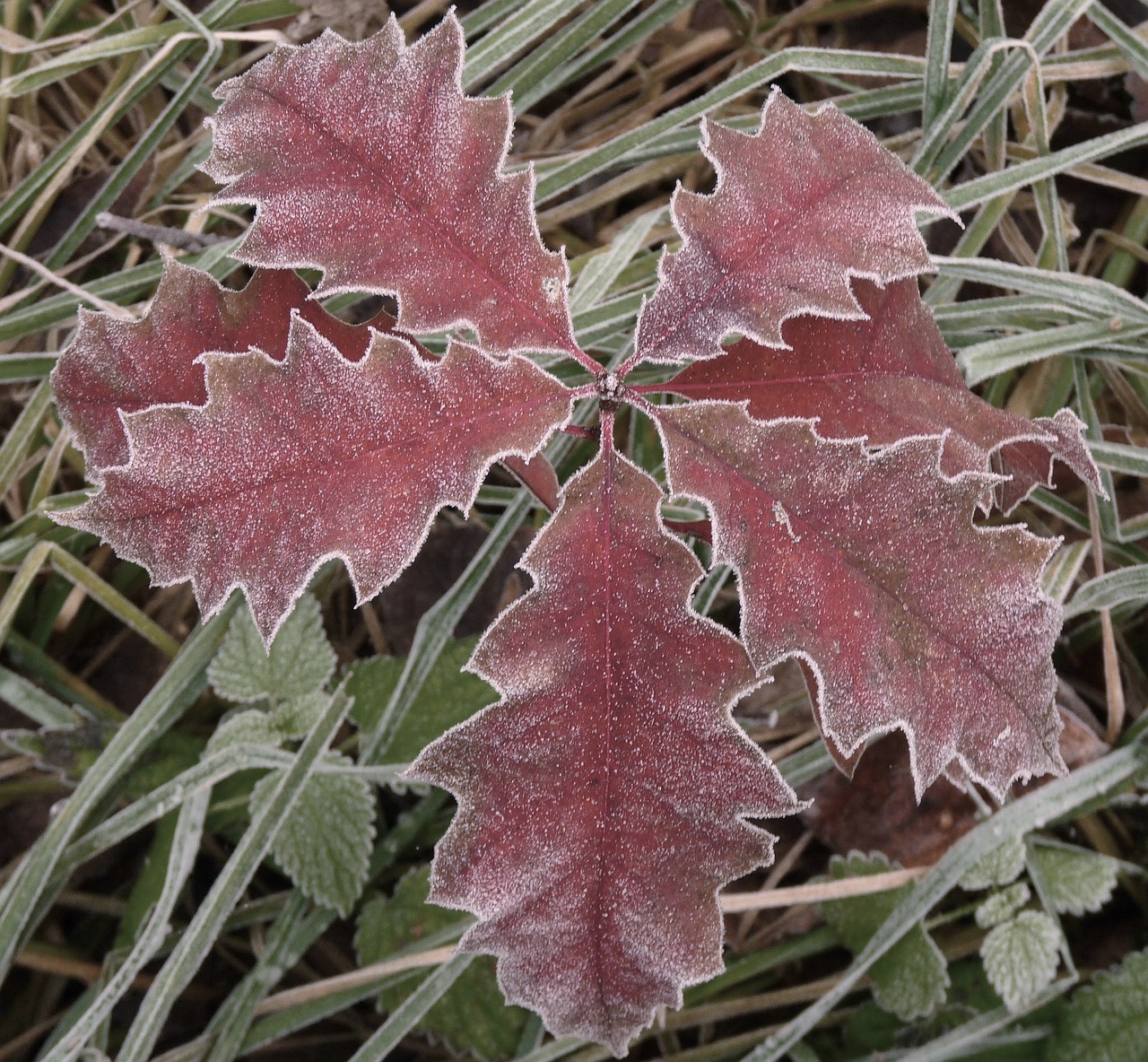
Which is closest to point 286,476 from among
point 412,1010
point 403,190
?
point 403,190

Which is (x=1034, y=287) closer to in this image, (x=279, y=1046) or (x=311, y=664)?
(x=311, y=664)

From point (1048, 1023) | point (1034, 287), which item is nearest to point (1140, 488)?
point (1034, 287)

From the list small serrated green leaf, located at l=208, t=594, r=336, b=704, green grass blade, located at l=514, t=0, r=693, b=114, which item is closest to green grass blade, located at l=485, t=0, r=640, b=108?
green grass blade, located at l=514, t=0, r=693, b=114

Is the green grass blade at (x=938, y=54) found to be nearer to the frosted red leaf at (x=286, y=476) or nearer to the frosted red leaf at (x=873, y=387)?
the frosted red leaf at (x=873, y=387)

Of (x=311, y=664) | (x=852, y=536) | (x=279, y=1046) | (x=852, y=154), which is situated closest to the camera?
(x=852, y=536)

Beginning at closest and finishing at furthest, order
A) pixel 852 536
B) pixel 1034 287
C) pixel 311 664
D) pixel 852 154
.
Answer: pixel 852 536 → pixel 852 154 → pixel 1034 287 → pixel 311 664

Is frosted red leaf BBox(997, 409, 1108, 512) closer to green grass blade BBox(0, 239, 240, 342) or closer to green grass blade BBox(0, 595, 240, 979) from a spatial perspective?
green grass blade BBox(0, 595, 240, 979)
